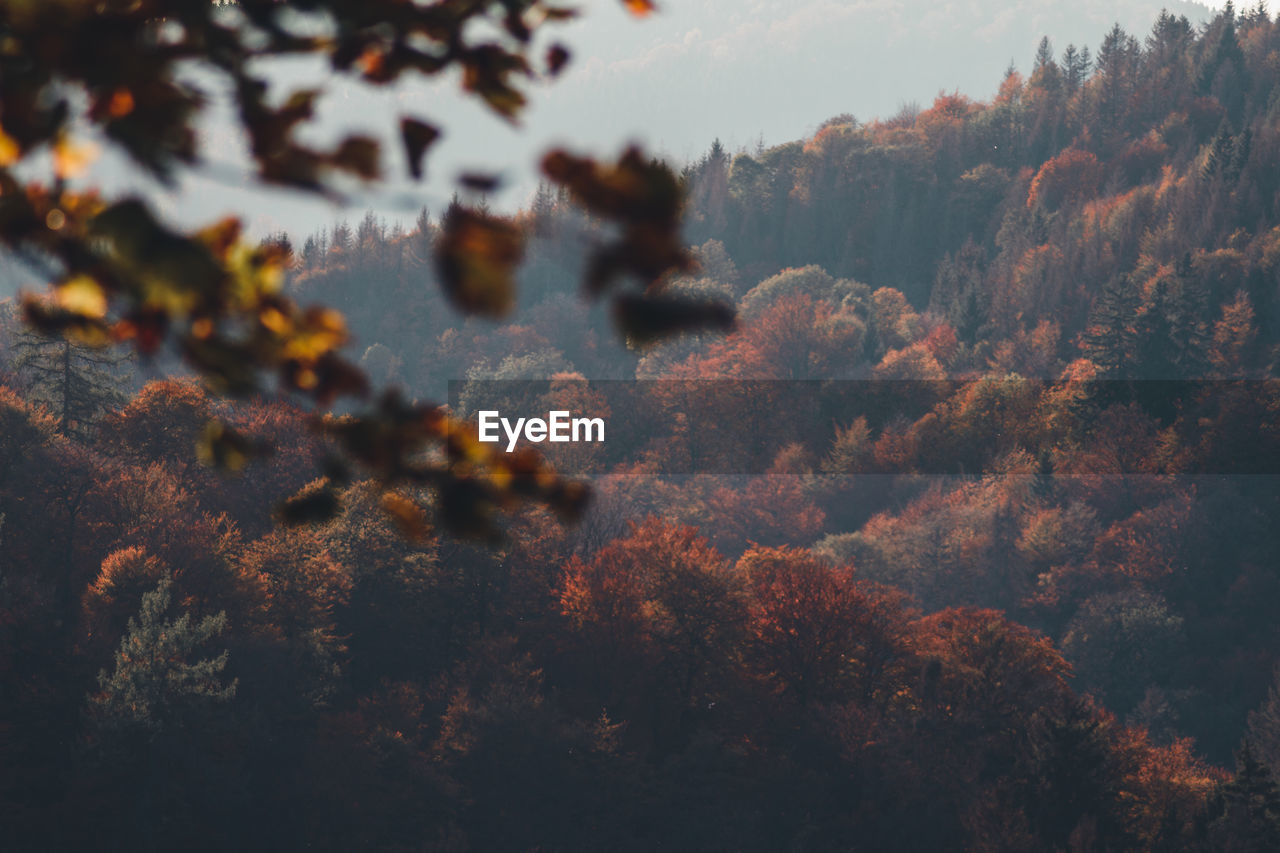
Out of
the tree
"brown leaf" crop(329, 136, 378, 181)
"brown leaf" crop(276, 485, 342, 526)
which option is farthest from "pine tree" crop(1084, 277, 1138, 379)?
"brown leaf" crop(329, 136, 378, 181)

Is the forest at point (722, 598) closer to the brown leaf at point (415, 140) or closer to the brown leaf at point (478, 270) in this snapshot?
the brown leaf at point (478, 270)

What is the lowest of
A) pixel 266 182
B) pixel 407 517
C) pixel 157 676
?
pixel 157 676

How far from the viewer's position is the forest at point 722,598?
39000 mm

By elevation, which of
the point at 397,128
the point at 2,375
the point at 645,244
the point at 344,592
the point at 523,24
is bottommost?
the point at 344,592

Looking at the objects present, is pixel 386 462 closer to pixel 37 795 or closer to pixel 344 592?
pixel 37 795

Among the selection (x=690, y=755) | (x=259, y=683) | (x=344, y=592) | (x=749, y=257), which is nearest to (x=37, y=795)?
(x=259, y=683)

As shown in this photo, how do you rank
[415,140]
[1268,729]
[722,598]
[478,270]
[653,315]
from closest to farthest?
[478,270] → [653,315] → [415,140] → [722,598] → [1268,729]

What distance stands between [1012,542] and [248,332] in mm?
80691

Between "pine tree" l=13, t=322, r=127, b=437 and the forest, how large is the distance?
225 mm

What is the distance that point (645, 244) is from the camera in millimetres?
2371

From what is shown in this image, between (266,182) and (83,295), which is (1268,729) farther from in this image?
(83,295)

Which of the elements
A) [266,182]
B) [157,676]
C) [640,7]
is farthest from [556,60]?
[157,676]

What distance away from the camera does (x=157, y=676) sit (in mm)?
37938

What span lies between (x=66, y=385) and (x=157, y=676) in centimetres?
2443
